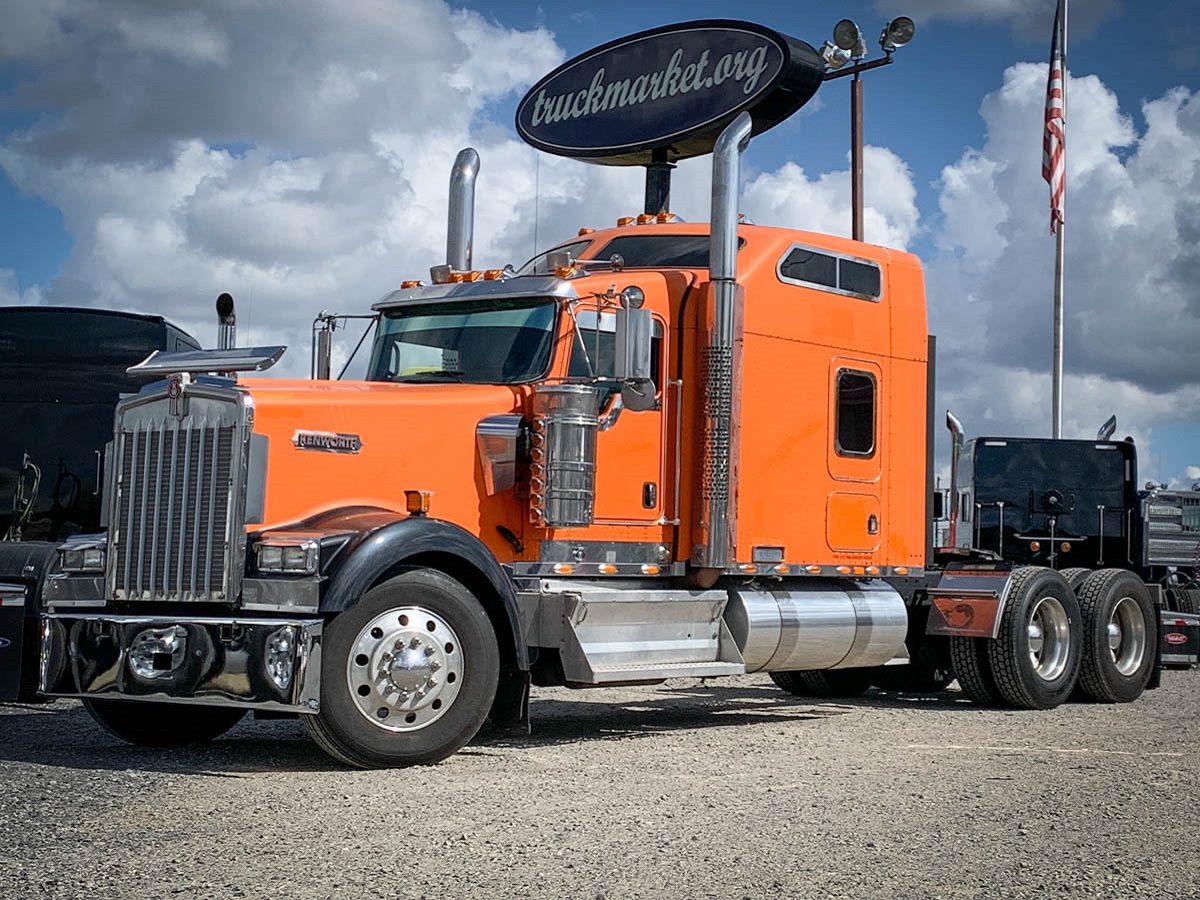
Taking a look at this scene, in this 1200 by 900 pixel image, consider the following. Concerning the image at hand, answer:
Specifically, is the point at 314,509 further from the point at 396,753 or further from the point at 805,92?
the point at 805,92

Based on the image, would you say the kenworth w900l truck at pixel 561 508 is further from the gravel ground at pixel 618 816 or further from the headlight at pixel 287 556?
the gravel ground at pixel 618 816

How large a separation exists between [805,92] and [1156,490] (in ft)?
34.5

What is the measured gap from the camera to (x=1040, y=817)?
22.7ft

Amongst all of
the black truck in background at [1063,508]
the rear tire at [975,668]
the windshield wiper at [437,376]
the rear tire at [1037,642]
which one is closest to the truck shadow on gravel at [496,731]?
the rear tire at [975,668]

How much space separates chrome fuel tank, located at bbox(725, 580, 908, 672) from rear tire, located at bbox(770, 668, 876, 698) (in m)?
1.87

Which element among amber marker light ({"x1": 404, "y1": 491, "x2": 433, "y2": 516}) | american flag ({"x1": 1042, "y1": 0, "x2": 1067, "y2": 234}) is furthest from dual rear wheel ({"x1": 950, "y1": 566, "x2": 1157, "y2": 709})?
american flag ({"x1": 1042, "y1": 0, "x2": 1067, "y2": 234})

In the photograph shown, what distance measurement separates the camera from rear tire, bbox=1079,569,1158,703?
1348cm

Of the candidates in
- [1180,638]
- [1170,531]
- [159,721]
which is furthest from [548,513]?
[1170,531]

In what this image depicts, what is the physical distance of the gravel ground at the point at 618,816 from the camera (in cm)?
542

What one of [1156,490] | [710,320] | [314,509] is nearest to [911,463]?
[710,320]

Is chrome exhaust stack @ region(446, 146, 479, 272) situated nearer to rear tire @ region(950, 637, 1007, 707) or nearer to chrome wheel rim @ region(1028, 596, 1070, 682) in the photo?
rear tire @ region(950, 637, 1007, 707)

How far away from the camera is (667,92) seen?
13.0m

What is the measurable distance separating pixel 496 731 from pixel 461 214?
403 centimetres

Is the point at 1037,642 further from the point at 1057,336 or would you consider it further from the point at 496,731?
the point at 1057,336
